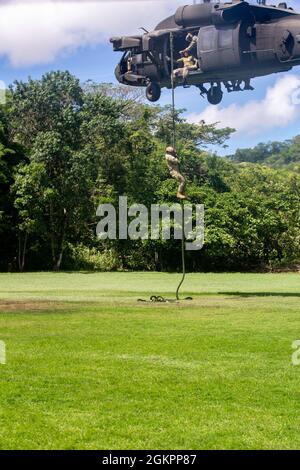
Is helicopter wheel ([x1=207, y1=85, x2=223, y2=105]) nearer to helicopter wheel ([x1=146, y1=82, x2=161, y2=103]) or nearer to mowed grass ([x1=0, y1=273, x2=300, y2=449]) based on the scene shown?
helicopter wheel ([x1=146, y1=82, x2=161, y2=103])

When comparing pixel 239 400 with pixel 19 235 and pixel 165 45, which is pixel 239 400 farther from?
pixel 19 235

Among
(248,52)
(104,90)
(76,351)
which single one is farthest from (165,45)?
(104,90)

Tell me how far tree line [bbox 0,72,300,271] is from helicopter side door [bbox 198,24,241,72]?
71.6 ft

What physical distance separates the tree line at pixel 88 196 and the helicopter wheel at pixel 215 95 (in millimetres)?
19939

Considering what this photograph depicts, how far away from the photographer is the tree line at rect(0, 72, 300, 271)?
35.9 metres

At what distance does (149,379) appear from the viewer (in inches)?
328

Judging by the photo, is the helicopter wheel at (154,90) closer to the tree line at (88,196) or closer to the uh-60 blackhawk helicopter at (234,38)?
Result: the uh-60 blackhawk helicopter at (234,38)

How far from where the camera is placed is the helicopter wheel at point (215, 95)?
1569 centimetres

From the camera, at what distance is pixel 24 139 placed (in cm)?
3878

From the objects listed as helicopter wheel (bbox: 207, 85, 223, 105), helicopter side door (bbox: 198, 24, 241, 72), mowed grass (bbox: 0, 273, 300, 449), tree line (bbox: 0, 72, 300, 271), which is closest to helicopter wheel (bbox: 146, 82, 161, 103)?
helicopter wheel (bbox: 207, 85, 223, 105)

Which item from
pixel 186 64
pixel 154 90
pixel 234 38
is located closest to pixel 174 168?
pixel 154 90

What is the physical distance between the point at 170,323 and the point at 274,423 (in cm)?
696

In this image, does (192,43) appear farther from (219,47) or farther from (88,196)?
(88,196)

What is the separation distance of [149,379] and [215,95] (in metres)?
9.14
